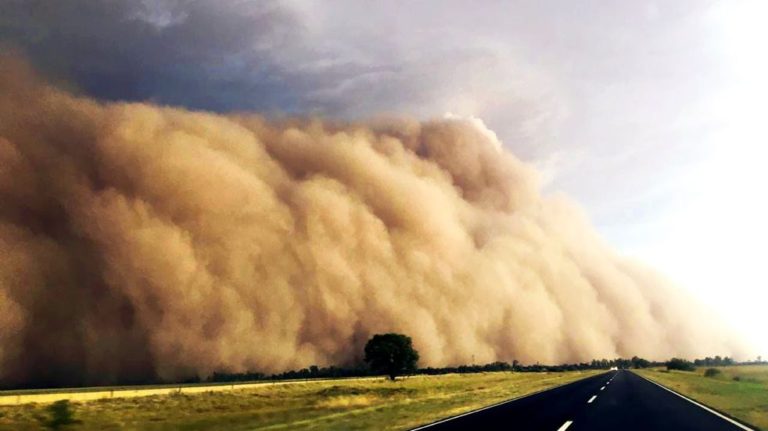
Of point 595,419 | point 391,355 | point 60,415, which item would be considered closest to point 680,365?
point 391,355

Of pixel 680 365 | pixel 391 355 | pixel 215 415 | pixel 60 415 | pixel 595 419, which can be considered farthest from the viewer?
pixel 680 365

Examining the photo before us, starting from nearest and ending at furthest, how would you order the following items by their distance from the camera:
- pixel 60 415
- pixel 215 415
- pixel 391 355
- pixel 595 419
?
pixel 595 419 → pixel 215 415 → pixel 60 415 → pixel 391 355

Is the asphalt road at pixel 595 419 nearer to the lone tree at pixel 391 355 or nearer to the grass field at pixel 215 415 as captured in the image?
the grass field at pixel 215 415

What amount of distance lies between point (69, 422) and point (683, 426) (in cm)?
2240

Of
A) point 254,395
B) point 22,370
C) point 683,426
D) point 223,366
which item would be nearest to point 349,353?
point 223,366

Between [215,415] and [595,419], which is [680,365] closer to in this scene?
[215,415]

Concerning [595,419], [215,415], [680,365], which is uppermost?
[680,365]

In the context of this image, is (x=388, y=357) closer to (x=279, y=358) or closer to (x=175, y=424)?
(x=279, y=358)

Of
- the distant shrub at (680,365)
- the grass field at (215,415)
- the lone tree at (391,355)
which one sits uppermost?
the lone tree at (391,355)

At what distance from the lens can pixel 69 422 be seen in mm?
23766

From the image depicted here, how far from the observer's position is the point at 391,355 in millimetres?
86250

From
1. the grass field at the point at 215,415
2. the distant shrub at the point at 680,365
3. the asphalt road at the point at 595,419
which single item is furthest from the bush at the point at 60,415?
the distant shrub at the point at 680,365

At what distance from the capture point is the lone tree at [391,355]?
86125 mm

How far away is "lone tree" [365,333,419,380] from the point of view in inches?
3391
